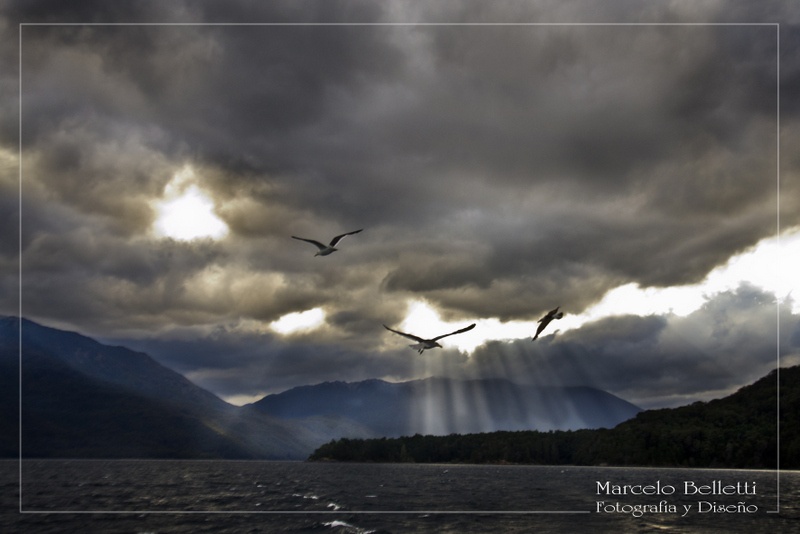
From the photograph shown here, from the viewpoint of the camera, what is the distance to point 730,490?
168250 mm

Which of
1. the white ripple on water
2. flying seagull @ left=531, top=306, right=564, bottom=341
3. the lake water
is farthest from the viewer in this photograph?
the lake water

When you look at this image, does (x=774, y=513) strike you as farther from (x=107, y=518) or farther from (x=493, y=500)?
(x=107, y=518)

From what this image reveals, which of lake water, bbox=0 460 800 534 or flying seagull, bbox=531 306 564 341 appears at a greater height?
flying seagull, bbox=531 306 564 341

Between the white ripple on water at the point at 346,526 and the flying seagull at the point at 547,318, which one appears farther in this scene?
the white ripple on water at the point at 346,526

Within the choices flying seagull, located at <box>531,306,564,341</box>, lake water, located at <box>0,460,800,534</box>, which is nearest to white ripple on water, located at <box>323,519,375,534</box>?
lake water, located at <box>0,460,800,534</box>

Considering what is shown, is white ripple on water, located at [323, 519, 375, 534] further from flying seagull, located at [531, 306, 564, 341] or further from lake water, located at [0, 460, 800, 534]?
flying seagull, located at [531, 306, 564, 341]

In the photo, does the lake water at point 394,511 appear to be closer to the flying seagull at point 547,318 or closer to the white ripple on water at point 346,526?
the white ripple on water at point 346,526

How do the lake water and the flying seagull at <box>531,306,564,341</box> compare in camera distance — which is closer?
the flying seagull at <box>531,306,564,341</box>

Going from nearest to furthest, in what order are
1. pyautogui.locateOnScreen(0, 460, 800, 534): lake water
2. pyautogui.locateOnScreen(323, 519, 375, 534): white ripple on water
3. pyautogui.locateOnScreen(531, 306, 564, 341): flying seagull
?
pyautogui.locateOnScreen(531, 306, 564, 341): flying seagull → pyautogui.locateOnScreen(323, 519, 375, 534): white ripple on water → pyautogui.locateOnScreen(0, 460, 800, 534): lake water

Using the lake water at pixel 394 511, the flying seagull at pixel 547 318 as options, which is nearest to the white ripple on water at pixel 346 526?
the lake water at pixel 394 511

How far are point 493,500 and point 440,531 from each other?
154ft

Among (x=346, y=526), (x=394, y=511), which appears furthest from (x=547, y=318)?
(x=394, y=511)

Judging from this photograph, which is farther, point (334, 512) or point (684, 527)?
point (334, 512)

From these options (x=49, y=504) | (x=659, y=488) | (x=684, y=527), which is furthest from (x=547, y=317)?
(x=659, y=488)
